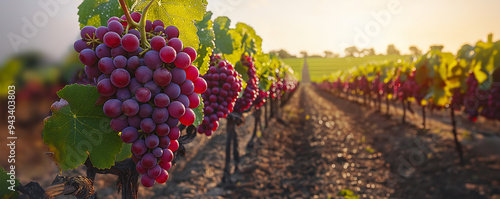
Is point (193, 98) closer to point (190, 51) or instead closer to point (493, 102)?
point (190, 51)

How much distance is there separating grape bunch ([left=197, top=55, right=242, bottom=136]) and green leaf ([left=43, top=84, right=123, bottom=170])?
188 cm

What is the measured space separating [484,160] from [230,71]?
715 centimetres

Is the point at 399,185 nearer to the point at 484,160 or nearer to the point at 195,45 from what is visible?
the point at 484,160

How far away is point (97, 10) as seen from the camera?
155 cm

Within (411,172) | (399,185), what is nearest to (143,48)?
(399,185)

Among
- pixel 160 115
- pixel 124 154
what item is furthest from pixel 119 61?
pixel 124 154

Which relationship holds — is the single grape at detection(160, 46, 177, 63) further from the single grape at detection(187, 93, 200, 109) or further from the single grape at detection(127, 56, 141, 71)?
the single grape at detection(187, 93, 200, 109)

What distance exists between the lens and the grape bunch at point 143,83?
3.66 ft

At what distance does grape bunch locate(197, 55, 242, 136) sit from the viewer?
326 centimetres

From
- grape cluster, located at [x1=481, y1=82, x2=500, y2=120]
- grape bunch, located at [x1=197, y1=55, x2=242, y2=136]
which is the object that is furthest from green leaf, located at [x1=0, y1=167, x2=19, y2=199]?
grape cluster, located at [x1=481, y1=82, x2=500, y2=120]

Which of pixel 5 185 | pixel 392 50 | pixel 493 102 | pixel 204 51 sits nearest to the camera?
pixel 5 185

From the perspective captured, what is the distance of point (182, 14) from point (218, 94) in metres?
2.12

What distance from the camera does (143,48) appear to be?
121 cm

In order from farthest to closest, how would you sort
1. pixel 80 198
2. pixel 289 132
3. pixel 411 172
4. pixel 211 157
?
1. pixel 289 132
2. pixel 211 157
3. pixel 411 172
4. pixel 80 198
